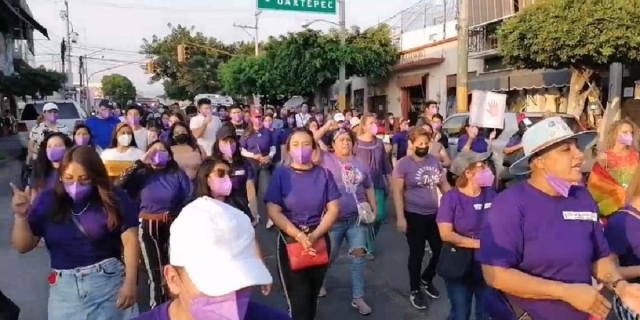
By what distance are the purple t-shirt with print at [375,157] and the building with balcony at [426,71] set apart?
1910 cm

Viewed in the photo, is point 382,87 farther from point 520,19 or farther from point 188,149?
point 188,149

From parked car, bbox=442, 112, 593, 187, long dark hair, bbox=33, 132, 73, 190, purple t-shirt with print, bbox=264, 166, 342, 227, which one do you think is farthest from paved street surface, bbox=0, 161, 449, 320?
parked car, bbox=442, 112, 593, 187

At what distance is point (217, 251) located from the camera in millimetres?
1919

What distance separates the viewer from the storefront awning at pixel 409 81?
3008 cm

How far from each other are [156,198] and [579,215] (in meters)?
3.82

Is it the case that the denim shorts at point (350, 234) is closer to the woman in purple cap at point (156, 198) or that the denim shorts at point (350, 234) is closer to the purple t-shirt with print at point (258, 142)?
the woman in purple cap at point (156, 198)

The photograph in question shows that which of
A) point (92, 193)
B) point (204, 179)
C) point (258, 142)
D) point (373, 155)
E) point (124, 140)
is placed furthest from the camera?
point (258, 142)

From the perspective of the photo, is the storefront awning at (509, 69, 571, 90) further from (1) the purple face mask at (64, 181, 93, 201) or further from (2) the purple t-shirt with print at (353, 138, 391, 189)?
(1) the purple face mask at (64, 181, 93, 201)

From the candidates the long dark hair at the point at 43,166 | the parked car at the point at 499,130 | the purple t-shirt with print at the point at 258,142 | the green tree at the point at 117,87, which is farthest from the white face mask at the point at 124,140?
the green tree at the point at 117,87

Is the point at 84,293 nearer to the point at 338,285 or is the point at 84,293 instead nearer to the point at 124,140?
the point at 124,140

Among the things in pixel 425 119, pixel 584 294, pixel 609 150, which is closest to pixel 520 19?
pixel 425 119

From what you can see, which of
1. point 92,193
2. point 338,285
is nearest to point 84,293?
point 92,193

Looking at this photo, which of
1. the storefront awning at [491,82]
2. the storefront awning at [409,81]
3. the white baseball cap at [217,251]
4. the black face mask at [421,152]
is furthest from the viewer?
the storefront awning at [409,81]

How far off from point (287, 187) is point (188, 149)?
2263mm
